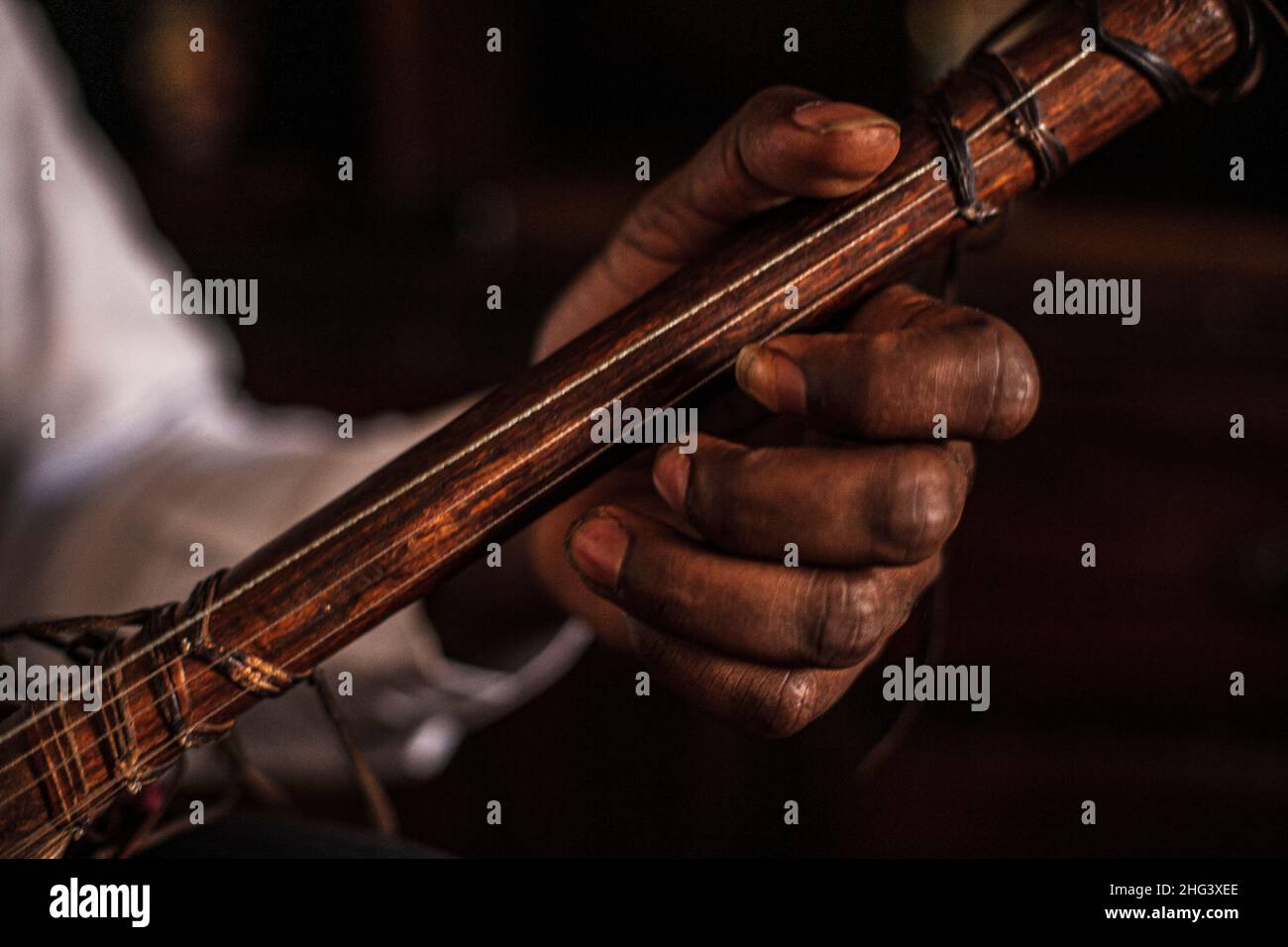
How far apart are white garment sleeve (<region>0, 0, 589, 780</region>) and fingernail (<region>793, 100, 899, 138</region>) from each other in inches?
17.4

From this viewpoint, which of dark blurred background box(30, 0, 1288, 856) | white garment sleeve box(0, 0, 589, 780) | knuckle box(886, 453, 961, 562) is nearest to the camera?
knuckle box(886, 453, 961, 562)

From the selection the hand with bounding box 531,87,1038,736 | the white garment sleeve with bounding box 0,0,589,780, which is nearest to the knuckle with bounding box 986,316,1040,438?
the hand with bounding box 531,87,1038,736

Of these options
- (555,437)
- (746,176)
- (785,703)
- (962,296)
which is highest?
(962,296)

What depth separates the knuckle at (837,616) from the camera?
411 millimetres

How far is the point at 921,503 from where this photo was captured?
391 millimetres

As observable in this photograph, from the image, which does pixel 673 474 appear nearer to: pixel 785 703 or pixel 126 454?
pixel 785 703

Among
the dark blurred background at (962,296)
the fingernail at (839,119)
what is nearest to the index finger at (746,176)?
the fingernail at (839,119)

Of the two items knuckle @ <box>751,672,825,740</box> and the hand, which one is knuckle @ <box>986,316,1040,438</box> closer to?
the hand

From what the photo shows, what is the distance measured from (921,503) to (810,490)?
4 cm

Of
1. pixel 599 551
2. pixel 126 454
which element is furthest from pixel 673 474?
pixel 126 454

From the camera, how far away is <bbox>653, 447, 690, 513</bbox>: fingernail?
42 cm

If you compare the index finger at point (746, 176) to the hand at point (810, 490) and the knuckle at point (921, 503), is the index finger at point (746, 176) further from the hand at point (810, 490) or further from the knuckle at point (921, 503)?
the knuckle at point (921, 503)

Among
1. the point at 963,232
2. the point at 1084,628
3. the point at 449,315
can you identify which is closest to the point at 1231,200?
the point at 1084,628

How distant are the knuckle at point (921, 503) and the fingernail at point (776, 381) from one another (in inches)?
1.8
